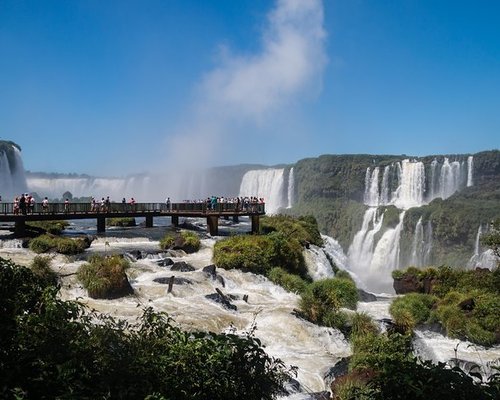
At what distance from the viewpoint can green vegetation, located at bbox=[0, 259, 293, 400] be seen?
18.0ft

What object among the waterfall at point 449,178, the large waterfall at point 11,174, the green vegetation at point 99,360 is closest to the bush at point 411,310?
the green vegetation at point 99,360

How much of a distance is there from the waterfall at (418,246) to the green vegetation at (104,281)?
46.8 m

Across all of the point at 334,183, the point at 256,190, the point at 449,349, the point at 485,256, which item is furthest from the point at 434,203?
the point at 449,349

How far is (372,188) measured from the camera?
7581cm

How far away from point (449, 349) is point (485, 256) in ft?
111

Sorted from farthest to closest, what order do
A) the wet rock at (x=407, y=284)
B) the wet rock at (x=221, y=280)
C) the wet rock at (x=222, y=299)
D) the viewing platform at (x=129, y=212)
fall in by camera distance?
1. the viewing platform at (x=129, y=212)
2. the wet rock at (x=407, y=284)
3. the wet rock at (x=221, y=280)
4. the wet rock at (x=222, y=299)

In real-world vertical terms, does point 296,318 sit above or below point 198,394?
below

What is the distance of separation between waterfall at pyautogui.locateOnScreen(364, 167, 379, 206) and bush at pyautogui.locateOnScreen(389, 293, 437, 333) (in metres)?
54.6

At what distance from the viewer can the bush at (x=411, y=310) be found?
1770 cm

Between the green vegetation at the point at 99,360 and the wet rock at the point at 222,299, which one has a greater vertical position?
the green vegetation at the point at 99,360

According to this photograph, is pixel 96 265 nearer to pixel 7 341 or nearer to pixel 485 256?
pixel 7 341

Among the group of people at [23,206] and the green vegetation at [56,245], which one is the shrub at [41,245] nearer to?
the green vegetation at [56,245]

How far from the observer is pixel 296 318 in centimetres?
1625

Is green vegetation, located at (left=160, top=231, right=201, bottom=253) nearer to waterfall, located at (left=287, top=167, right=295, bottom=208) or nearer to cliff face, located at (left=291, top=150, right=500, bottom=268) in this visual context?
cliff face, located at (left=291, top=150, right=500, bottom=268)
